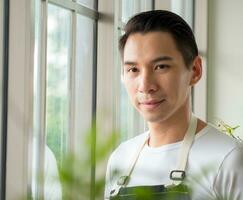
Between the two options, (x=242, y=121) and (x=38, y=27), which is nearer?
(x=38, y=27)

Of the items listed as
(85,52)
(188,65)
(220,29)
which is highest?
(220,29)

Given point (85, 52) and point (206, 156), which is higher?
point (85, 52)

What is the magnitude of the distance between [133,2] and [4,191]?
2.30 m

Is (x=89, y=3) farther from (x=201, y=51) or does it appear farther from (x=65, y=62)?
(x=201, y=51)

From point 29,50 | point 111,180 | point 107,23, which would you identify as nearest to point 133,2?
point 107,23

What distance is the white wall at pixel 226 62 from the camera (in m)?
5.21

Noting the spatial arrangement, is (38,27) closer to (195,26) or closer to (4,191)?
(4,191)

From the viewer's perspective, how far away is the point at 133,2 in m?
3.93

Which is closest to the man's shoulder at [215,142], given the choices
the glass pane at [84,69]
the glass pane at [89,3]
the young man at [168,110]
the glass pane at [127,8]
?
the young man at [168,110]

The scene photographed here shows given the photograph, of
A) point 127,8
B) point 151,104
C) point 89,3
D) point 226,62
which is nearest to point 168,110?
point 151,104

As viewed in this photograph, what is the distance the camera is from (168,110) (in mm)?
1127

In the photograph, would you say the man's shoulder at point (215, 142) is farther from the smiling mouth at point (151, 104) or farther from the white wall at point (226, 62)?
the white wall at point (226, 62)

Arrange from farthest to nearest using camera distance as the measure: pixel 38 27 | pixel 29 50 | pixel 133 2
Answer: pixel 133 2 → pixel 38 27 → pixel 29 50

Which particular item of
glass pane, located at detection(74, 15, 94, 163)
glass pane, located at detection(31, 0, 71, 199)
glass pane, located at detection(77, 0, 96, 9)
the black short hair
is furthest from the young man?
glass pane, located at detection(77, 0, 96, 9)
